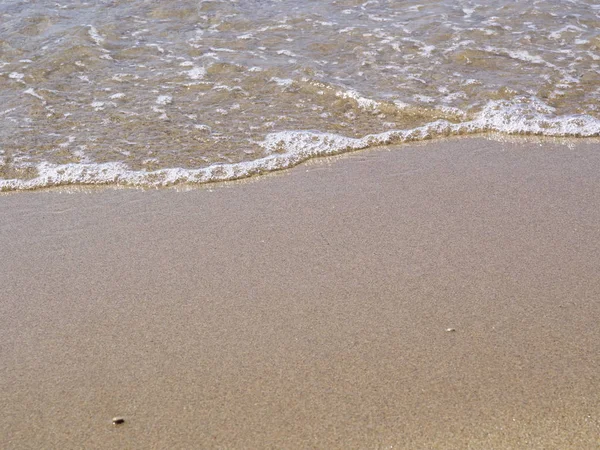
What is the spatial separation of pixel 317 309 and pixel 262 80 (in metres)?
3.22

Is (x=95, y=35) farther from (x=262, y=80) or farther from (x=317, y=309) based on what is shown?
(x=317, y=309)

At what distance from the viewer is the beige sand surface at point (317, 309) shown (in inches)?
109

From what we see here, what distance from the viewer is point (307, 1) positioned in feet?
26.8

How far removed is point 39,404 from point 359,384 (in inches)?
48.9

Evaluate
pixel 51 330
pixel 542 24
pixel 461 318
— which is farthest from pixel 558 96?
pixel 51 330

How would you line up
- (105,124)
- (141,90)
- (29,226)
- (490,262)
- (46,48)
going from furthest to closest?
(46,48)
(141,90)
(105,124)
(29,226)
(490,262)

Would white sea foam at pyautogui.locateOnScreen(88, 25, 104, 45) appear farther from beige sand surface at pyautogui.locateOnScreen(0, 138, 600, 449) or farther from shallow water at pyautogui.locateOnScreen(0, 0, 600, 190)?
beige sand surface at pyautogui.locateOnScreen(0, 138, 600, 449)

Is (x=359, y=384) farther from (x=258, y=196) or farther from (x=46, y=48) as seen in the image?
(x=46, y=48)

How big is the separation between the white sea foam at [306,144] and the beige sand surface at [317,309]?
Answer: 0.14 meters

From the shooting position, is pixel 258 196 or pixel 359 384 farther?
pixel 258 196

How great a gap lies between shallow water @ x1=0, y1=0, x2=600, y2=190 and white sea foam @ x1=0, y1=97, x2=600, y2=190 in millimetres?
14

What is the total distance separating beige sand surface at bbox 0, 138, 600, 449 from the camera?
9.12 ft

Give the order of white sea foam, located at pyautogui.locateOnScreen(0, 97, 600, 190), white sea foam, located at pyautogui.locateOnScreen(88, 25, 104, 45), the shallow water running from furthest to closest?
white sea foam, located at pyautogui.locateOnScreen(88, 25, 104, 45) < the shallow water < white sea foam, located at pyautogui.locateOnScreen(0, 97, 600, 190)

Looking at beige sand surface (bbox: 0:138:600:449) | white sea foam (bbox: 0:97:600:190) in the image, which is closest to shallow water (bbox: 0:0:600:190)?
white sea foam (bbox: 0:97:600:190)
